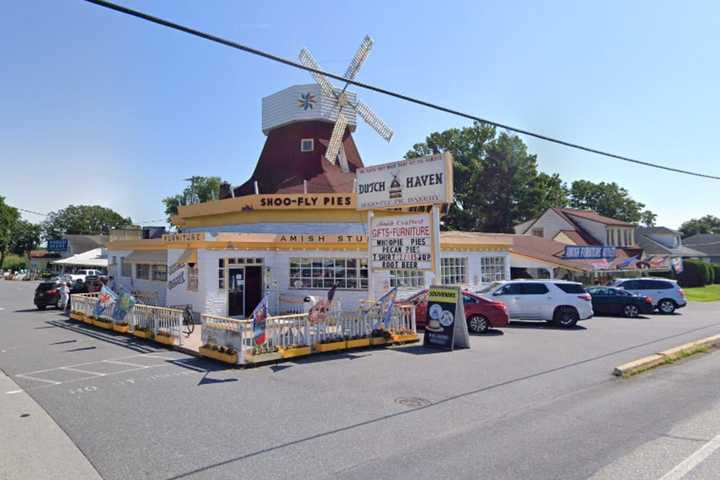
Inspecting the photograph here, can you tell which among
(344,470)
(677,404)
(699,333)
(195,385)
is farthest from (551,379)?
(699,333)

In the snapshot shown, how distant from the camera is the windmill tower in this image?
90.3 ft

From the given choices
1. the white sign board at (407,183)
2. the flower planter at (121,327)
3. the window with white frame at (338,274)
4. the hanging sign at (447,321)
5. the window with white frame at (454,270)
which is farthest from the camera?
the window with white frame at (454,270)

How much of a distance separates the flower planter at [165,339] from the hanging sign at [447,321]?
727 cm

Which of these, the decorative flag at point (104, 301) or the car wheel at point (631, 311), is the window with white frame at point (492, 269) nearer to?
the car wheel at point (631, 311)

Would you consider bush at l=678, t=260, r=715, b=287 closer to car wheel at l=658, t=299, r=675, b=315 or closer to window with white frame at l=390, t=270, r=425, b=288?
car wheel at l=658, t=299, r=675, b=315

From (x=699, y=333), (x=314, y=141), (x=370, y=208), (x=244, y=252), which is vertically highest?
(x=314, y=141)

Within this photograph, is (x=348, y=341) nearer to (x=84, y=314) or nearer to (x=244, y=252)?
(x=244, y=252)

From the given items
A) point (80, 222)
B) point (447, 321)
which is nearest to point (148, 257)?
point (447, 321)

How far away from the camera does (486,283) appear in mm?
25000

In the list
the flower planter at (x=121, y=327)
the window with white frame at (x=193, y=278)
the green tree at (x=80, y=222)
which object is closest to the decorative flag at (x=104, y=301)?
the flower planter at (x=121, y=327)

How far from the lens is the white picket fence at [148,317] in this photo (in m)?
13.7

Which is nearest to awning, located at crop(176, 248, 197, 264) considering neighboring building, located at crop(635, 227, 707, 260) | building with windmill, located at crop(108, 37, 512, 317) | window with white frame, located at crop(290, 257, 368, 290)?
building with windmill, located at crop(108, 37, 512, 317)

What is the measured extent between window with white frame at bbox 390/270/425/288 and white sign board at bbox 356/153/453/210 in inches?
254

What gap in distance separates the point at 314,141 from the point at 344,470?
2456 centimetres
